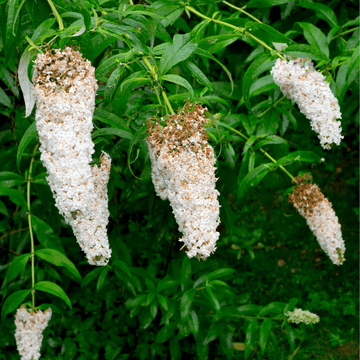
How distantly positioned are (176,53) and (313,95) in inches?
27.1

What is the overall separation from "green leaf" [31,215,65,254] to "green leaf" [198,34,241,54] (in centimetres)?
132

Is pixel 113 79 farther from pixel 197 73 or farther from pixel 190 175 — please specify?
pixel 190 175

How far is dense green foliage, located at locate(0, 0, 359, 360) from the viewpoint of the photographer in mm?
1748

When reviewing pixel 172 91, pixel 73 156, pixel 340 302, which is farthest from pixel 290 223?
pixel 73 156

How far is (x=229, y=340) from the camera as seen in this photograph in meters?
3.10

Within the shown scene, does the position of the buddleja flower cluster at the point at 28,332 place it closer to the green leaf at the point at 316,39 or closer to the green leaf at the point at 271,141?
the green leaf at the point at 271,141

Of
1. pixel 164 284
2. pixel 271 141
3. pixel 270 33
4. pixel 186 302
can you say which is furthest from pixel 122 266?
pixel 270 33

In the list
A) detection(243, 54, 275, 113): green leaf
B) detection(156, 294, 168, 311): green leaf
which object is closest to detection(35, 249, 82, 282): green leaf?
detection(156, 294, 168, 311): green leaf

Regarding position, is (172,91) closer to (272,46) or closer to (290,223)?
(272,46)

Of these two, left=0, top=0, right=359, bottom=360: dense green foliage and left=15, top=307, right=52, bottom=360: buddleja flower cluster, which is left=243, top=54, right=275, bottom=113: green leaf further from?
left=15, top=307, right=52, bottom=360: buddleja flower cluster

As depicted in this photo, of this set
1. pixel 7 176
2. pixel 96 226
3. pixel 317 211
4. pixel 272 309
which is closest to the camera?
pixel 96 226

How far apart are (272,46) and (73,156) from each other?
1.38 m

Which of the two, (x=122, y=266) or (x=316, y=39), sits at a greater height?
(x=316, y=39)

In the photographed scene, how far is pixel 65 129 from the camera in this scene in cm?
133
